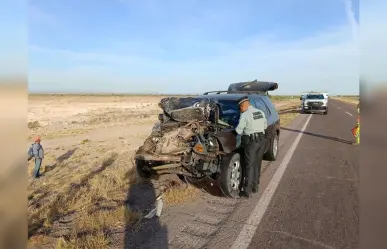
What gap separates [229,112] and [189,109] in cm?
107

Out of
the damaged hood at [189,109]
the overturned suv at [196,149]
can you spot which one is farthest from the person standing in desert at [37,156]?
the damaged hood at [189,109]

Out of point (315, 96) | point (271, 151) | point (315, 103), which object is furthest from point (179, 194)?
point (315, 96)

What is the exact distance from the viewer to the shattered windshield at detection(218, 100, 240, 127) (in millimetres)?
6230

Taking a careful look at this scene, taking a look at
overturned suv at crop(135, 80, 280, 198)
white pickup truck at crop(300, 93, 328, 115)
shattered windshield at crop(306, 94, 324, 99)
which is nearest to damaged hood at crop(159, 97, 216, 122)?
overturned suv at crop(135, 80, 280, 198)

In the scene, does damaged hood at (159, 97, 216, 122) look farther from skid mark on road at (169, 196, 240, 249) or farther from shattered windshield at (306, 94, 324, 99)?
shattered windshield at (306, 94, 324, 99)

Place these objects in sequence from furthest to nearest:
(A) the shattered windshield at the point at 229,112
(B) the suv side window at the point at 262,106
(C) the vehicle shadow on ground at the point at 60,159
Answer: (C) the vehicle shadow on ground at the point at 60,159, (B) the suv side window at the point at 262,106, (A) the shattered windshield at the point at 229,112

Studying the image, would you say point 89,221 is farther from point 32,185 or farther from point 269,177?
point 32,185

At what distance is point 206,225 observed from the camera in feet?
14.3

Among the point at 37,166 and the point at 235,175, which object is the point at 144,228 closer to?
the point at 235,175

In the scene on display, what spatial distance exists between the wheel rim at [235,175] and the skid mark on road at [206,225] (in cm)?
31

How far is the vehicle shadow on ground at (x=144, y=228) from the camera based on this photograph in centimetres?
383

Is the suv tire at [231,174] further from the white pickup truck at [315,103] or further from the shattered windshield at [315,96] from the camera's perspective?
the shattered windshield at [315,96]

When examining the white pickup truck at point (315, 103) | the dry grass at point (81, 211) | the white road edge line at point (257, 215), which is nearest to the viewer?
the white road edge line at point (257, 215)
